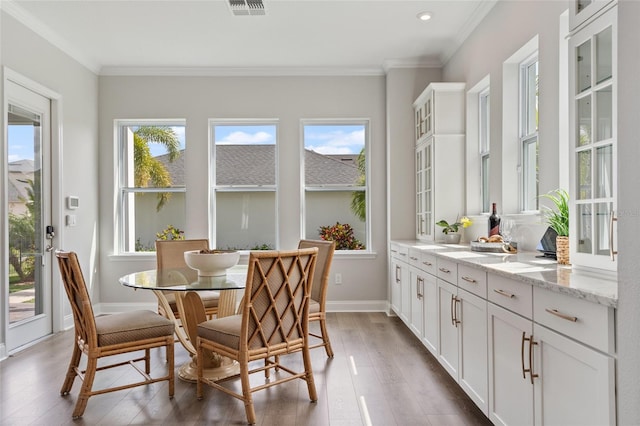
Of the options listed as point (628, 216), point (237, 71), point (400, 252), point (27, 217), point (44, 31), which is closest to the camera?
point (628, 216)

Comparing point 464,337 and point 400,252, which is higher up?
point 400,252

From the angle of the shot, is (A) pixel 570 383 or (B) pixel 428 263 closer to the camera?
(A) pixel 570 383

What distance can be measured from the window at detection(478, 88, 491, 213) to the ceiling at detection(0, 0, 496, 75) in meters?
0.64

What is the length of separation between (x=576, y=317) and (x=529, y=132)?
221cm

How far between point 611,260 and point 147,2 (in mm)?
3593

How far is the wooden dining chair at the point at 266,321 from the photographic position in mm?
2416

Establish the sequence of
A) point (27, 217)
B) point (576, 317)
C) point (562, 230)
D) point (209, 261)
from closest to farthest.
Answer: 1. point (576, 317)
2. point (562, 230)
3. point (209, 261)
4. point (27, 217)

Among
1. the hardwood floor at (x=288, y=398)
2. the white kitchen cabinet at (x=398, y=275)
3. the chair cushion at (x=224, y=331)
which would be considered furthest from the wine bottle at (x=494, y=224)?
the chair cushion at (x=224, y=331)

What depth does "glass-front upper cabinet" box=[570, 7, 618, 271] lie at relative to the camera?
1735 mm

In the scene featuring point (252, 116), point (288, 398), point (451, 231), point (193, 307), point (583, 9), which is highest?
point (252, 116)

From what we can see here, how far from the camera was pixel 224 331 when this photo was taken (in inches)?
100

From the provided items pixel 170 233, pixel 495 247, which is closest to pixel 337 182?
pixel 170 233

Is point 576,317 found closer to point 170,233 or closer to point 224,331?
point 224,331

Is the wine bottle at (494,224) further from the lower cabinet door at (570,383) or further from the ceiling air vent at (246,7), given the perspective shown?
the ceiling air vent at (246,7)
